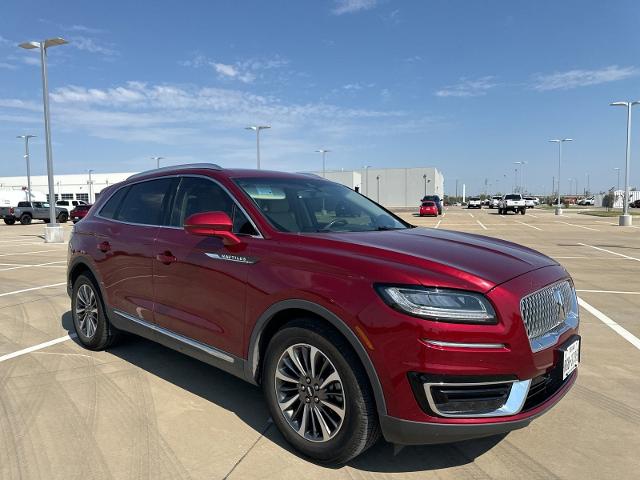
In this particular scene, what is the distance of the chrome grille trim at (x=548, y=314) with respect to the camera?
2.65 meters

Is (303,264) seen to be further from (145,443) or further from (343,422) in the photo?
(145,443)

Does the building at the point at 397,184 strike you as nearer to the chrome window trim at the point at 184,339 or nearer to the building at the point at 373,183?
the building at the point at 373,183

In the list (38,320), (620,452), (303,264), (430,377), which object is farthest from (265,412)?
(38,320)

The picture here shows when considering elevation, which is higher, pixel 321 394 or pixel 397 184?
pixel 397 184

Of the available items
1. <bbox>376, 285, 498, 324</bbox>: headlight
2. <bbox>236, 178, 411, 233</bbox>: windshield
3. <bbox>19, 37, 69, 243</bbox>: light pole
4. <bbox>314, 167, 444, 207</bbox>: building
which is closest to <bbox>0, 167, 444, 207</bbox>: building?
<bbox>314, 167, 444, 207</bbox>: building

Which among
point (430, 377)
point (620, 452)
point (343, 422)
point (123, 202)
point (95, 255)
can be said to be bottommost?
point (620, 452)

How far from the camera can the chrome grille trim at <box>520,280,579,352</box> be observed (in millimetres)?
2652

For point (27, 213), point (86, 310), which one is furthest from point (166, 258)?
point (27, 213)

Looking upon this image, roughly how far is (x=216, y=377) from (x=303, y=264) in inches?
76.7

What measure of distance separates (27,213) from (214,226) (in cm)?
3699

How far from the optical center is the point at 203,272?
354 centimetres

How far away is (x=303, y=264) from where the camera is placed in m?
2.91

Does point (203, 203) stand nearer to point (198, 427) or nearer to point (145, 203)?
point (145, 203)

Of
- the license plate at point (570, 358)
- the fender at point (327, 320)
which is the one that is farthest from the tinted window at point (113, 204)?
the license plate at point (570, 358)
